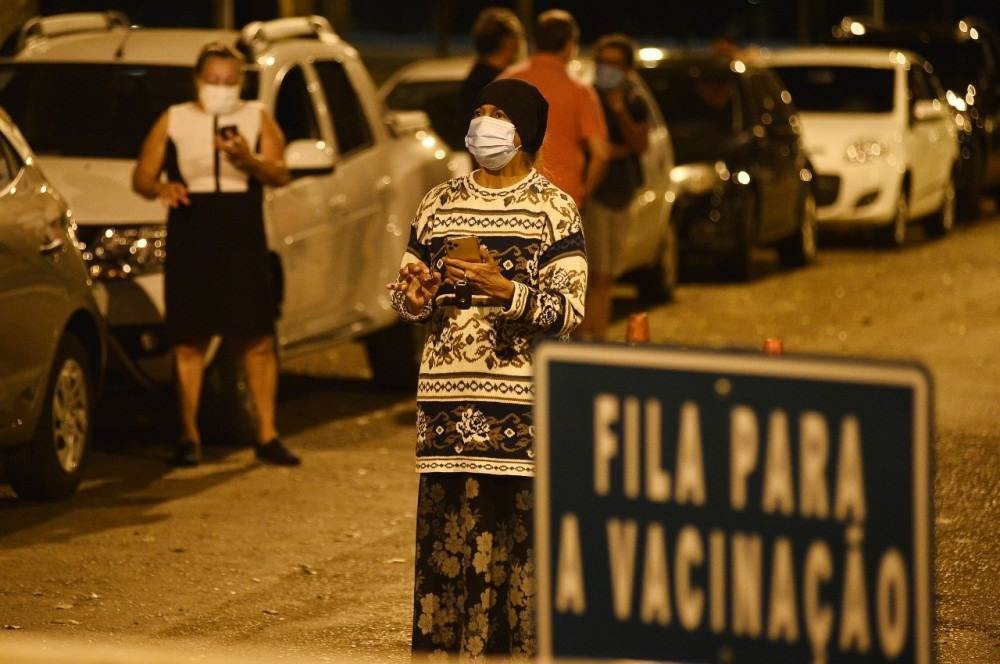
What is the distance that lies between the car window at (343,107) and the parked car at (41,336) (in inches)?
91.6

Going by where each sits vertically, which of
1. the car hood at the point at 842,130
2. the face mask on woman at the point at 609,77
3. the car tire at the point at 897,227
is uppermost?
the face mask on woman at the point at 609,77

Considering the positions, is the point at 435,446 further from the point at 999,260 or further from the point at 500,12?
the point at 999,260

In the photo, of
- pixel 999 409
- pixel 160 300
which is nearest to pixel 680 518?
pixel 160 300

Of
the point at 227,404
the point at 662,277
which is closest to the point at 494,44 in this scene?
the point at 227,404

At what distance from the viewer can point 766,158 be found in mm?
16922

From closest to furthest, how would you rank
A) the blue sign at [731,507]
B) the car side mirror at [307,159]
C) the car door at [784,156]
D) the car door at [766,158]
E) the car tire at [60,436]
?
the blue sign at [731,507] → the car tire at [60,436] → the car side mirror at [307,159] → the car door at [766,158] → the car door at [784,156]

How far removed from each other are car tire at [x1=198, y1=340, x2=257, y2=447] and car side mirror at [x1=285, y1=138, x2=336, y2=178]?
2.82 ft

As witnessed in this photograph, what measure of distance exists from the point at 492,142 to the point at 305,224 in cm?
500

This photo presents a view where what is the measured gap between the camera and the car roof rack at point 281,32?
1081 cm

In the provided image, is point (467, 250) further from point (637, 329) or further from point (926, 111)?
point (926, 111)

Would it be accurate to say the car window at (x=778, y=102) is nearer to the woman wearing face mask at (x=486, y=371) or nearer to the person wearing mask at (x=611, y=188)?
the person wearing mask at (x=611, y=188)

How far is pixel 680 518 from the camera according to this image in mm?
3602

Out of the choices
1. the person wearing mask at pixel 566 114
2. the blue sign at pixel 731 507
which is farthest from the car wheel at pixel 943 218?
the blue sign at pixel 731 507

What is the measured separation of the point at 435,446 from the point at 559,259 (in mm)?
577
